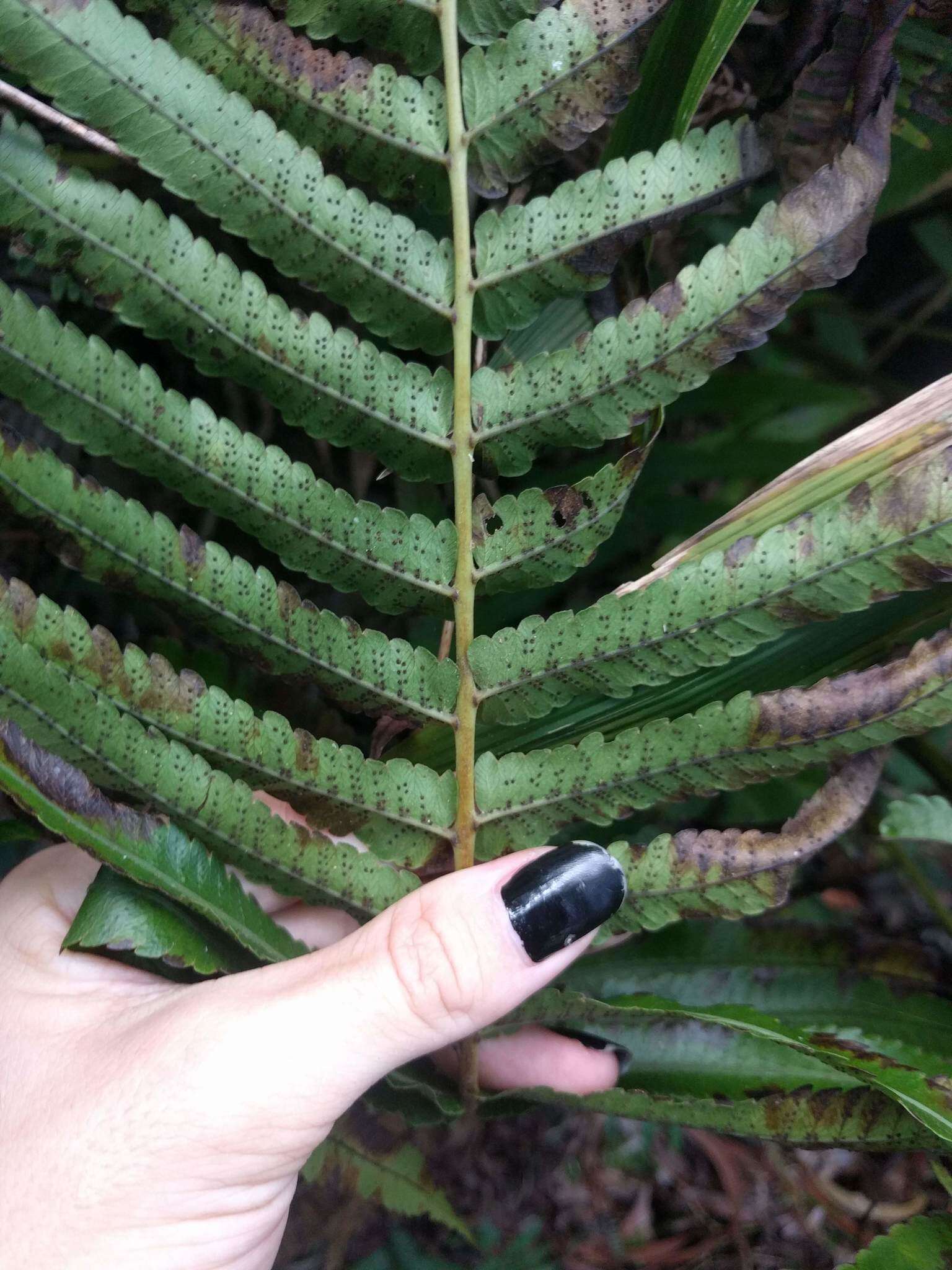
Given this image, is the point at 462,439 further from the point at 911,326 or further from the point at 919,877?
Result: the point at 911,326

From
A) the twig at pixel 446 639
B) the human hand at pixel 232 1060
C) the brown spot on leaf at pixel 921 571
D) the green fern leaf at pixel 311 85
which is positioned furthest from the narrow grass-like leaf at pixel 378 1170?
the green fern leaf at pixel 311 85

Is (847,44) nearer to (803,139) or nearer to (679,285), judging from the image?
(803,139)

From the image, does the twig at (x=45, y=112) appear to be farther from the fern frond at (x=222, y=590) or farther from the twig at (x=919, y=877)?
the twig at (x=919, y=877)

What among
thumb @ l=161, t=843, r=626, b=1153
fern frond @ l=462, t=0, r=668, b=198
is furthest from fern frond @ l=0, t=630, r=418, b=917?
fern frond @ l=462, t=0, r=668, b=198

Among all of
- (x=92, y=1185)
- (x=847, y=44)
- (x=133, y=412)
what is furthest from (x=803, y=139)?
(x=92, y=1185)

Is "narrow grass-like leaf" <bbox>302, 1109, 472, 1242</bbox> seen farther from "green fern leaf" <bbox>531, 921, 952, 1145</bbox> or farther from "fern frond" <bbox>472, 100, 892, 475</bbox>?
"fern frond" <bbox>472, 100, 892, 475</bbox>
